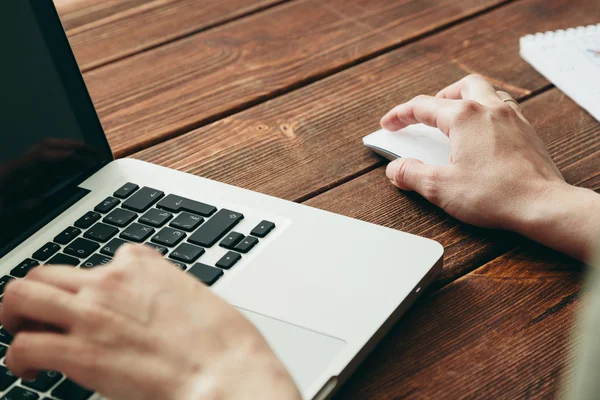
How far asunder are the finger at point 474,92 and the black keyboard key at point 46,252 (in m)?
0.50

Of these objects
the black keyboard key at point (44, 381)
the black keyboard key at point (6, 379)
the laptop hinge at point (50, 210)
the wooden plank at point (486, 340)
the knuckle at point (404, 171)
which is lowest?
the wooden plank at point (486, 340)

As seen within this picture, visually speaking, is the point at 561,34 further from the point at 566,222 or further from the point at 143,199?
the point at 143,199

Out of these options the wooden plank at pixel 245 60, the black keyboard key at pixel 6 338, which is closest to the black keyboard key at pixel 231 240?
→ the black keyboard key at pixel 6 338

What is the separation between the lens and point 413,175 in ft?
2.73


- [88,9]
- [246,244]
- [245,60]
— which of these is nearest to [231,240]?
[246,244]

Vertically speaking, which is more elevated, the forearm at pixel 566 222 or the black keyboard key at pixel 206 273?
Result: the black keyboard key at pixel 206 273

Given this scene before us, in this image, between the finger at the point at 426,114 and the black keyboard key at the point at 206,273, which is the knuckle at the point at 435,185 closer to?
the finger at the point at 426,114

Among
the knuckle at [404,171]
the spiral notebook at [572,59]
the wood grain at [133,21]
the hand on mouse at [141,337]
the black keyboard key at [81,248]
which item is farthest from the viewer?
the wood grain at [133,21]

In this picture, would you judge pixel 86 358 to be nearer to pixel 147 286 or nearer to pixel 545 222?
pixel 147 286

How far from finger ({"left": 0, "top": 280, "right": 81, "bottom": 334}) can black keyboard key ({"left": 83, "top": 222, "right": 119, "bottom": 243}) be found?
184 millimetres

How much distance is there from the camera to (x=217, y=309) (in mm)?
540

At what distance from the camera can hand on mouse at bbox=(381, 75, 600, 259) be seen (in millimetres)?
750

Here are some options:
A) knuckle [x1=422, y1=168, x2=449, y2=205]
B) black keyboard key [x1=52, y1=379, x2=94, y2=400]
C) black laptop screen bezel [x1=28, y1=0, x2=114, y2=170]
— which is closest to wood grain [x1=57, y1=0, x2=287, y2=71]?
black laptop screen bezel [x1=28, y1=0, x2=114, y2=170]

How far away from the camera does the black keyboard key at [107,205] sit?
2.56 ft
